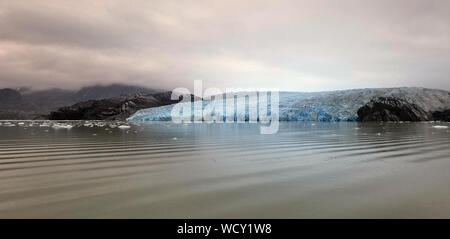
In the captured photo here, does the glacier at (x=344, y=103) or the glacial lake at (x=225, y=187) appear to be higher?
the glacier at (x=344, y=103)

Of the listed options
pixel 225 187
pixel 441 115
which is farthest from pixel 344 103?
pixel 225 187

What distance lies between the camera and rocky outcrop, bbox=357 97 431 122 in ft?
153

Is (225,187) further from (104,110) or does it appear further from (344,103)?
(104,110)

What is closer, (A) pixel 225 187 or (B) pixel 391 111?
(A) pixel 225 187

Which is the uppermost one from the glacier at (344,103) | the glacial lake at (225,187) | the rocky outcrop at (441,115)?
the glacier at (344,103)

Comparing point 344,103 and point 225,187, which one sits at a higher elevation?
point 344,103

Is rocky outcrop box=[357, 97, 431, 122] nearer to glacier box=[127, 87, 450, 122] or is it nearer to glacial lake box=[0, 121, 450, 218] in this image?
glacier box=[127, 87, 450, 122]

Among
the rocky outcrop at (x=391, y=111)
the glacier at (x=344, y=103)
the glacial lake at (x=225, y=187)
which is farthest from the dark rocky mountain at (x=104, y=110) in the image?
the glacial lake at (x=225, y=187)

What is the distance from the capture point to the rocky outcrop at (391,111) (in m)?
46.6

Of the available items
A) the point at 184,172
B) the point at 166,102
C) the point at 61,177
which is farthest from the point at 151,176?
the point at 166,102

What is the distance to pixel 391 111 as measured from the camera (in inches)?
1870

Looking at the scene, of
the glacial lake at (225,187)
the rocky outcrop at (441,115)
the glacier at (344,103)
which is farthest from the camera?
the glacier at (344,103)

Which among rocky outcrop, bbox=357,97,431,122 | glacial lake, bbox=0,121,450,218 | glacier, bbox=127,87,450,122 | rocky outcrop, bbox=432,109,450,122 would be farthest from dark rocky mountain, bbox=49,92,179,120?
glacial lake, bbox=0,121,450,218

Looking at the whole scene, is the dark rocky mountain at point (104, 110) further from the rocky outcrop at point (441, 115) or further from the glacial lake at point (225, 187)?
the glacial lake at point (225, 187)
